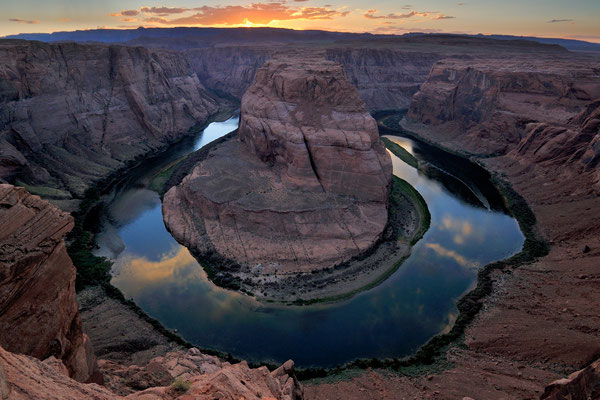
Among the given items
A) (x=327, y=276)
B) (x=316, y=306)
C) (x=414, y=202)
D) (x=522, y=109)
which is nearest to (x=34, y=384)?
(x=316, y=306)

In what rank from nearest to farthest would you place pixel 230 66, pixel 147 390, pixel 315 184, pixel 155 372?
pixel 147 390 → pixel 155 372 → pixel 315 184 → pixel 230 66

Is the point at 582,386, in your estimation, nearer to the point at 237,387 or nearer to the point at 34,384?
the point at 237,387

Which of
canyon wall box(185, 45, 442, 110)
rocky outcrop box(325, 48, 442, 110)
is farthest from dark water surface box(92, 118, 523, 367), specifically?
canyon wall box(185, 45, 442, 110)

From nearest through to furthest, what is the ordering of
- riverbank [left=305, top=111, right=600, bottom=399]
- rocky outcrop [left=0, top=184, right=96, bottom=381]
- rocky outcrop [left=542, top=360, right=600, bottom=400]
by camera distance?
→ rocky outcrop [left=542, top=360, right=600, bottom=400] < rocky outcrop [left=0, top=184, right=96, bottom=381] < riverbank [left=305, top=111, right=600, bottom=399]

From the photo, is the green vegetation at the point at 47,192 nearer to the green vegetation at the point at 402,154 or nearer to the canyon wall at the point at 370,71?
the green vegetation at the point at 402,154

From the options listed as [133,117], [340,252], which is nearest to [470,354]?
[340,252]

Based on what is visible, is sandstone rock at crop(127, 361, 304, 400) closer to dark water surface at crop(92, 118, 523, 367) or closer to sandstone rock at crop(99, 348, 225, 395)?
sandstone rock at crop(99, 348, 225, 395)

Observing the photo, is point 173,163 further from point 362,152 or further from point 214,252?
point 362,152
